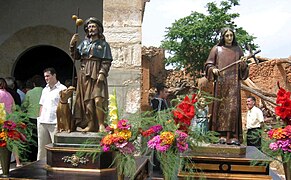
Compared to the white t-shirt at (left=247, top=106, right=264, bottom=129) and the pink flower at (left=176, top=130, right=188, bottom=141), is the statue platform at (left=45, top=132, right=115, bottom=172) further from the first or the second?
the white t-shirt at (left=247, top=106, right=264, bottom=129)

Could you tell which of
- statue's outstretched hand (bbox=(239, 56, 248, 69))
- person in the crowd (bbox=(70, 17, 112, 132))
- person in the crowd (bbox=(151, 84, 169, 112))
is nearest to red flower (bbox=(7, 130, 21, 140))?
person in the crowd (bbox=(70, 17, 112, 132))

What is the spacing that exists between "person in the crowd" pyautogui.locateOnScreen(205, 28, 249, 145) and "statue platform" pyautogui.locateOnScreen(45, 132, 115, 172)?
1266 mm

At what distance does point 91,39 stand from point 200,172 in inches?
73.1

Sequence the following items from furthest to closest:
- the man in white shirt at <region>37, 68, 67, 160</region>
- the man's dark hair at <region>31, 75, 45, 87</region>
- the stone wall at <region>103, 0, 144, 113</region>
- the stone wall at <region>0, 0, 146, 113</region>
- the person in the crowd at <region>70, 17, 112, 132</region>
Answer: the stone wall at <region>0, 0, 146, 113</region> < the man's dark hair at <region>31, 75, 45, 87</region> < the stone wall at <region>103, 0, 144, 113</region> < the man in white shirt at <region>37, 68, 67, 160</region> < the person in the crowd at <region>70, 17, 112, 132</region>

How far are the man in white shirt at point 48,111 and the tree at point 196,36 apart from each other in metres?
12.8

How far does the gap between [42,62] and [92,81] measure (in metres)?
5.38

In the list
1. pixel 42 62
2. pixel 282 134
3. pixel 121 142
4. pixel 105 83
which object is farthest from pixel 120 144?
pixel 42 62

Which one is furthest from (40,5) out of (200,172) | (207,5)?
(207,5)

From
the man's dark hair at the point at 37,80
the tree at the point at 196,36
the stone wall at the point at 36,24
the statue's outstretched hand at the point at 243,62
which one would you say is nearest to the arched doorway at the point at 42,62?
the stone wall at the point at 36,24

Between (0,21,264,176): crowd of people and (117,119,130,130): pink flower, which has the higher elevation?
(0,21,264,176): crowd of people

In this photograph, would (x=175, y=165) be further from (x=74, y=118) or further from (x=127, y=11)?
(x=127, y=11)

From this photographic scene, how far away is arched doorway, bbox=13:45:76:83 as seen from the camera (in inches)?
369

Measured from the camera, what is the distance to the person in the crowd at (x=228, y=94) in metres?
4.54

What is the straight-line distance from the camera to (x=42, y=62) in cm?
947
